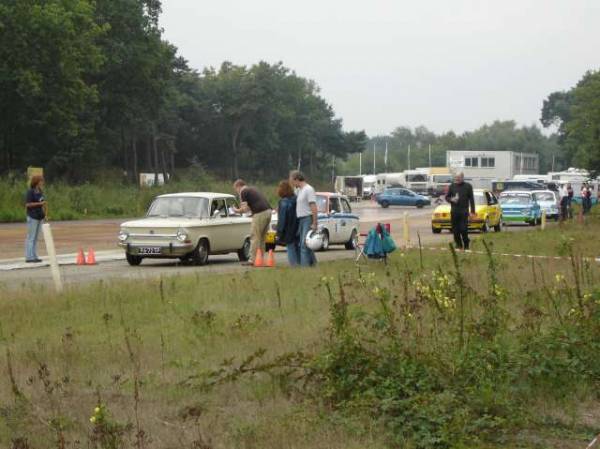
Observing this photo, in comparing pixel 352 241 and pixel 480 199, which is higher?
pixel 480 199

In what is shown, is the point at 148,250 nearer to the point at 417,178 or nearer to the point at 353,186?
the point at 353,186

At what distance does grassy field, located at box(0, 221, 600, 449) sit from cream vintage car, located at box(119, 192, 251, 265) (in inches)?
434

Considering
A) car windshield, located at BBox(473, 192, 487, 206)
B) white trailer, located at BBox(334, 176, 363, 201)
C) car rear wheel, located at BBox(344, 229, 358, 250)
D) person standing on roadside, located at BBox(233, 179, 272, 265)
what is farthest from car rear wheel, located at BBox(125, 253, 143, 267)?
white trailer, located at BBox(334, 176, 363, 201)

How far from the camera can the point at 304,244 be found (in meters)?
20.1

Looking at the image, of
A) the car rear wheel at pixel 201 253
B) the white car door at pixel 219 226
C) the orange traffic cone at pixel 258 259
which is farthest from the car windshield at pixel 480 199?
the orange traffic cone at pixel 258 259

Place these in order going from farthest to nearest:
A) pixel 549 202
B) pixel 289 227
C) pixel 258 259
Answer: pixel 549 202, pixel 258 259, pixel 289 227

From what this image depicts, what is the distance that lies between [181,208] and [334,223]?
5873 mm

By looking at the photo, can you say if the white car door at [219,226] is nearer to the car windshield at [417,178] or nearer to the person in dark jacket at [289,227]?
the person in dark jacket at [289,227]

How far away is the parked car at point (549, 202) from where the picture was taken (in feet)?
187

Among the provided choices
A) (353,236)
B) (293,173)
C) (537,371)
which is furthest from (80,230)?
(537,371)

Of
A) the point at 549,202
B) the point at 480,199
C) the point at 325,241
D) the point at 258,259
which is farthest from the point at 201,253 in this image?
the point at 549,202

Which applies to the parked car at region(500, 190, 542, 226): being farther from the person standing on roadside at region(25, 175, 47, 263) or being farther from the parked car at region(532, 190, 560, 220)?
the person standing on roadside at region(25, 175, 47, 263)

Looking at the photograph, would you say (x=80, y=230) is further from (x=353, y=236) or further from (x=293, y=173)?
(x=293, y=173)

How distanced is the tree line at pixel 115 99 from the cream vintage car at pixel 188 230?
42.5 meters
